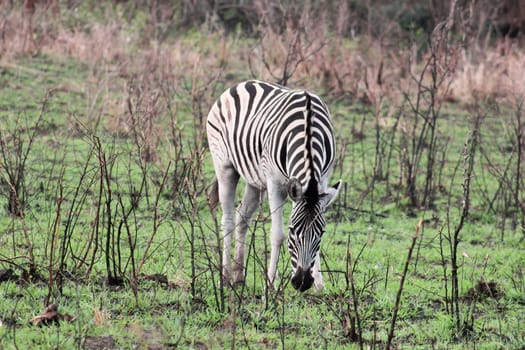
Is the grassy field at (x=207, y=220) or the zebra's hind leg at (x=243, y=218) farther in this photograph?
the zebra's hind leg at (x=243, y=218)

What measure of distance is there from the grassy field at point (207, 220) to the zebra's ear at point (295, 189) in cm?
25

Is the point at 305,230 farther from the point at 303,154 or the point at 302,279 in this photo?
the point at 303,154

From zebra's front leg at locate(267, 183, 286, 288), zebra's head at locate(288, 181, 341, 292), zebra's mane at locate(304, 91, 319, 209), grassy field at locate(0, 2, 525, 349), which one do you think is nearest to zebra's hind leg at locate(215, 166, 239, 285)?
grassy field at locate(0, 2, 525, 349)

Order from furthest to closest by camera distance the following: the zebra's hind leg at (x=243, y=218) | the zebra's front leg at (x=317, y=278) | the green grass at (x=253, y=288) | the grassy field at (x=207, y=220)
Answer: the zebra's hind leg at (x=243, y=218)
the zebra's front leg at (x=317, y=278)
the grassy field at (x=207, y=220)
the green grass at (x=253, y=288)

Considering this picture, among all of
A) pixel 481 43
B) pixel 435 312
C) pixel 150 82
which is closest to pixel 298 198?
pixel 435 312

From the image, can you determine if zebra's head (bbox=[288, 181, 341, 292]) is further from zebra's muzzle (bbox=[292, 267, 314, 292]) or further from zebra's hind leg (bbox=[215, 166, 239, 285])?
zebra's hind leg (bbox=[215, 166, 239, 285])

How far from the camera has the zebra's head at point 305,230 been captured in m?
5.30

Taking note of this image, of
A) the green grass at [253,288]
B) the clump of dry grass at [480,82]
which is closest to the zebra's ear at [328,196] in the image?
the green grass at [253,288]

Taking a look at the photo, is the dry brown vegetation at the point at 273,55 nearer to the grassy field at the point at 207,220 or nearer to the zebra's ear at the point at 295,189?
the grassy field at the point at 207,220

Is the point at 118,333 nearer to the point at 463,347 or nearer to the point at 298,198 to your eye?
the point at 298,198

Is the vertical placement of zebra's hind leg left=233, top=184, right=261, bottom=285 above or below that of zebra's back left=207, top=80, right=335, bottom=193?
below

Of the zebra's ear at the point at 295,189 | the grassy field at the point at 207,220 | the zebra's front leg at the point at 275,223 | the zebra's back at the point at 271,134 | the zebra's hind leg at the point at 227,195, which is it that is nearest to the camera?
the grassy field at the point at 207,220

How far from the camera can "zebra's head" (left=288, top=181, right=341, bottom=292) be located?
17.4 feet

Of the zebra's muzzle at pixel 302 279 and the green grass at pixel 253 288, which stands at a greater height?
the zebra's muzzle at pixel 302 279
